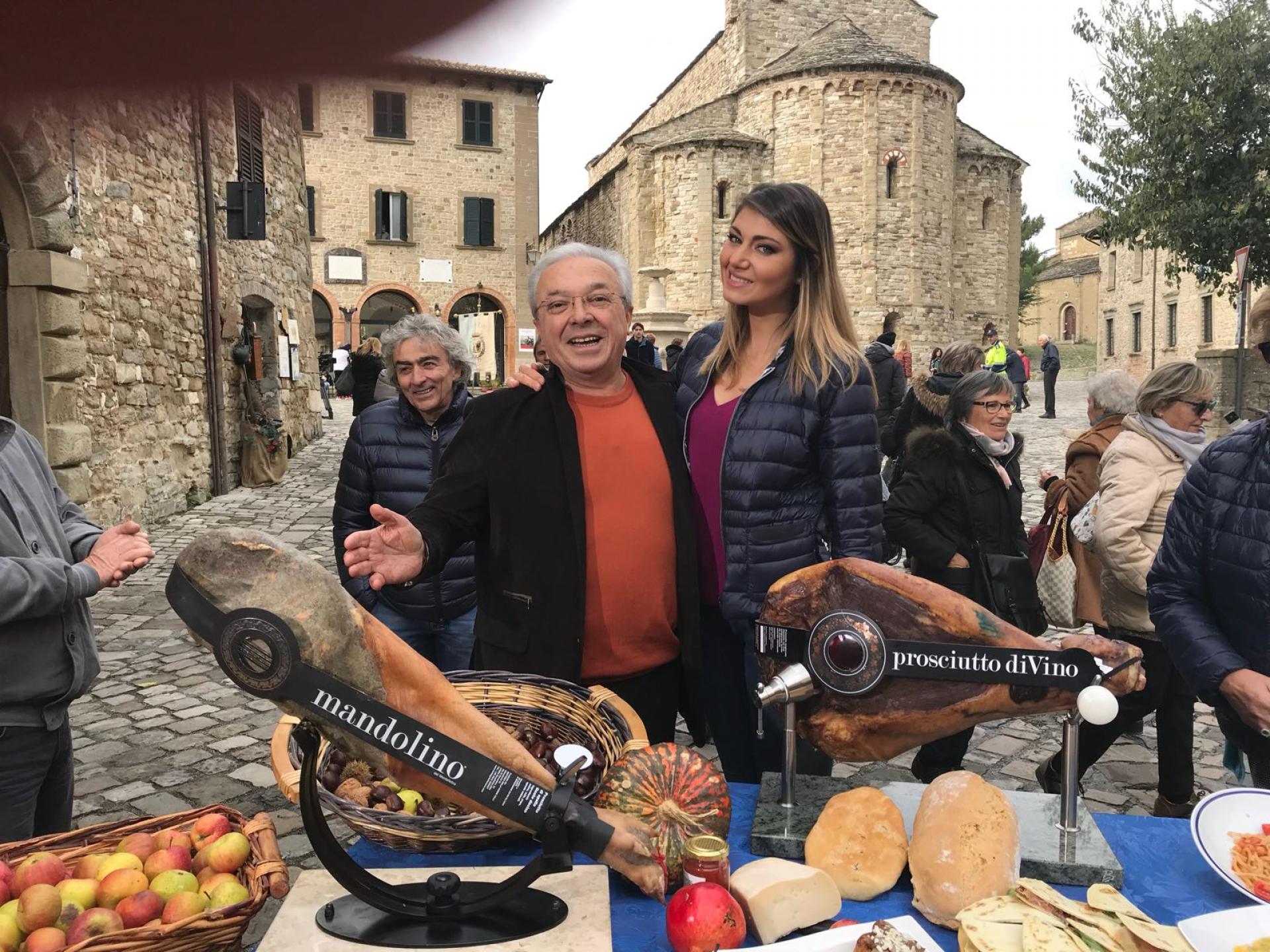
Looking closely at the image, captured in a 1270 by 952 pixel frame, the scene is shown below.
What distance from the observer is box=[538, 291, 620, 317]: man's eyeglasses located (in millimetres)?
2506

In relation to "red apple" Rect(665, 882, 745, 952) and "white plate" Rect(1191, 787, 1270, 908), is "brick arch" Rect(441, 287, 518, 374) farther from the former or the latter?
"red apple" Rect(665, 882, 745, 952)

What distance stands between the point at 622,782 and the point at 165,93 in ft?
4.97

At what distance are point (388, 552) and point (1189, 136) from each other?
15775 millimetres

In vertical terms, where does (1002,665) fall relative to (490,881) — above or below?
above

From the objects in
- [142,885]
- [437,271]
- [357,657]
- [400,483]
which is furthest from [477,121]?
[437,271]

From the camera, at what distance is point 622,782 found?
174 cm

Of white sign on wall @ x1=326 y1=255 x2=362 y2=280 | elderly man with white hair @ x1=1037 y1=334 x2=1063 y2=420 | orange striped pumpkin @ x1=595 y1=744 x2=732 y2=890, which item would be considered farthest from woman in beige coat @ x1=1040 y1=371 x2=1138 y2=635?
white sign on wall @ x1=326 y1=255 x2=362 y2=280

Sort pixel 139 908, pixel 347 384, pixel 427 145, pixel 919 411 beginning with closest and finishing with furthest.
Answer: pixel 427 145 < pixel 139 908 < pixel 919 411 < pixel 347 384

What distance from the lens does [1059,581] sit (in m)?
4.27

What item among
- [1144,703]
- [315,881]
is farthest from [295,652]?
[1144,703]

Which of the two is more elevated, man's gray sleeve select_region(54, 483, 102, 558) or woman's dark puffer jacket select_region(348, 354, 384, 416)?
woman's dark puffer jacket select_region(348, 354, 384, 416)

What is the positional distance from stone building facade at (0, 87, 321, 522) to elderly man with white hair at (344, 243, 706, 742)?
86 cm

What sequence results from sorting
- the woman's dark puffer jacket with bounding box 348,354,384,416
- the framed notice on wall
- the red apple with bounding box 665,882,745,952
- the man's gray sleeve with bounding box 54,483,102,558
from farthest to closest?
the framed notice on wall
the woman's dark puffer jacket with bounding box 348,354,384,416
the man's gray sleeve with bounding box 54,483,102,558
the red apple with bounding box 665,882,745,952

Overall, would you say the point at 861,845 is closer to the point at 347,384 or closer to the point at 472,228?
the point at 472,228
